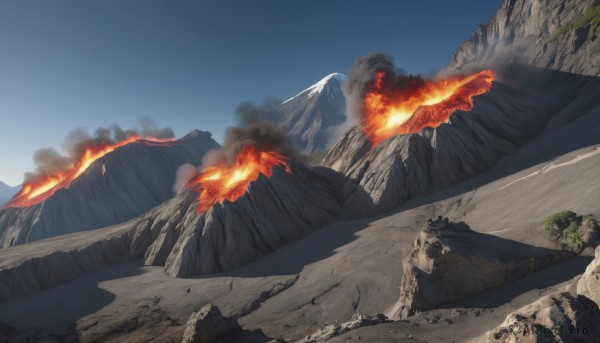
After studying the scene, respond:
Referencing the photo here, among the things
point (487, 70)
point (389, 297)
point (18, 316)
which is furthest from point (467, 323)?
point (487, 70)

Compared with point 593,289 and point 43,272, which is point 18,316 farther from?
point 593,289

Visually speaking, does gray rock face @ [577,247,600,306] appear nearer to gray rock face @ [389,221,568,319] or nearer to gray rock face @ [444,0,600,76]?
gray rock face @ [389,221,568,319]

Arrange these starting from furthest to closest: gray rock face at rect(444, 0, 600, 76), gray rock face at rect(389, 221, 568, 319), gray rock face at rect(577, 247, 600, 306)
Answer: gray rock face at rect(444, 0, 600, 76) → gray rock face at rect(389, 221, 568, 319) → gray rock face at rect(577, 247, 600, 306)

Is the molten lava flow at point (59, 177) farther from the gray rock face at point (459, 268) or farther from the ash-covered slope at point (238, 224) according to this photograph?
the gray rock face at point (459, 268)

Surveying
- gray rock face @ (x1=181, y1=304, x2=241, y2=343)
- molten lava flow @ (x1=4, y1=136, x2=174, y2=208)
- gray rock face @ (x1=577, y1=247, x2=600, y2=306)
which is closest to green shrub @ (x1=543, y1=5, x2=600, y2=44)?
gray rock face @ (x1=577, y1=247, x2=600, y2=306)

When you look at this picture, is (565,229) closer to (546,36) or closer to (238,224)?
(238,224)

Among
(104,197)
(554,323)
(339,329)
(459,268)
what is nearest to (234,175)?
(459,268)

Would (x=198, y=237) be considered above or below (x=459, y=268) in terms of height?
above
